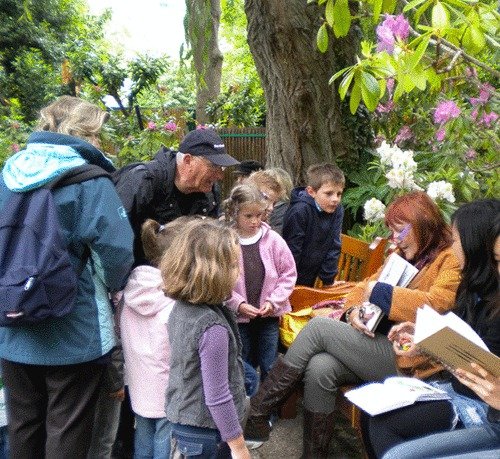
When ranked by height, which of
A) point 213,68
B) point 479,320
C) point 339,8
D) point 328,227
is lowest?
point 213,68

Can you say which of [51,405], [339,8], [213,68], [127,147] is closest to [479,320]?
[339,8]

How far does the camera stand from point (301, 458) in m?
3.59

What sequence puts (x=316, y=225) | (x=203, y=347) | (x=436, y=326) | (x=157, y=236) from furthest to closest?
(x=316, y=225) < (x=157, y=236) < (x=203, y=347) < (x=436, y=326)

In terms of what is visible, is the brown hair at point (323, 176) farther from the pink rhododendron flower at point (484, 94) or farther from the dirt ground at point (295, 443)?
the dirt ground at point (295, 443)

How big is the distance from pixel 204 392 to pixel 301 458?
52.1 inches

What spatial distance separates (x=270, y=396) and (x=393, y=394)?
2.91ft

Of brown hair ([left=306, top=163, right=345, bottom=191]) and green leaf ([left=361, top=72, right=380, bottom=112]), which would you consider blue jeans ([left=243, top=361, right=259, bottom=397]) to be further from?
brown hair ([left=306, top=163, right=345, bottom=191])

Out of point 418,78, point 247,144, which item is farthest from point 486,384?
point 247,144

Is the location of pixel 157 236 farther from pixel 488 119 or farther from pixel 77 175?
pixel 488 119

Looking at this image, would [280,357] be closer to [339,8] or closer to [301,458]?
[301,458]

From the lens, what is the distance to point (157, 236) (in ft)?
10.2

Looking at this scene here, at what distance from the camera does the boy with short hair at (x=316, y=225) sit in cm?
447

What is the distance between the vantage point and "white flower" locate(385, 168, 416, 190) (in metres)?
4.39

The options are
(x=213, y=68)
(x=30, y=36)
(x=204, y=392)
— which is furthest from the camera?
(x=30, y=36)
